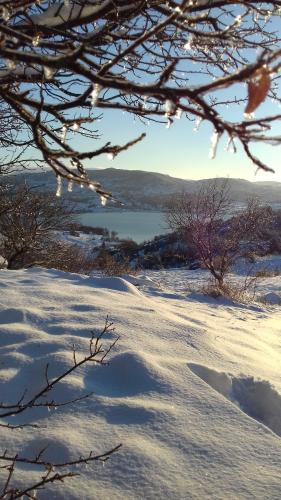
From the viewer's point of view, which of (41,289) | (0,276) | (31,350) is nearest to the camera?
(31,350)

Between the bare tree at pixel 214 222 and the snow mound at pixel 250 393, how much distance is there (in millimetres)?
5866

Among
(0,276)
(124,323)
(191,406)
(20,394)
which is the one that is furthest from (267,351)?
(0,276)

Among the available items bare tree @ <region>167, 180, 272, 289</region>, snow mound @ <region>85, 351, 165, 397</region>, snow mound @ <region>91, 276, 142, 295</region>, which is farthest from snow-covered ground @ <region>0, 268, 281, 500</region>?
bare tree @ <region>167, 180, 272, 289</region>

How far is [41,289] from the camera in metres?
4.18

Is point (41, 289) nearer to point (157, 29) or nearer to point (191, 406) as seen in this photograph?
point (191, 406)

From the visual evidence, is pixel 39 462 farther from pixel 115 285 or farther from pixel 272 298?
pixel 272 298

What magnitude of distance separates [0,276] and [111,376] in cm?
272

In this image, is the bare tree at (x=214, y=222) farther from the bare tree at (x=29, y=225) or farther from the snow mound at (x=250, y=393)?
the snow mound at (x=250, y=393)

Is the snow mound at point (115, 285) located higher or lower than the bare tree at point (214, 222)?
lower

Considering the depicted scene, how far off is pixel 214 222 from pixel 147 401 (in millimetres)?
6945

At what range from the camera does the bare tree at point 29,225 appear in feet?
29.8

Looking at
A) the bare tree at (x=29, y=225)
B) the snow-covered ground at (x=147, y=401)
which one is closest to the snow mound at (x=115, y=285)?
the snow-covered ground at (x=147, y=401)

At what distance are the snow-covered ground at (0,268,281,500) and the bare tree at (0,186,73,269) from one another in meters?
5.26

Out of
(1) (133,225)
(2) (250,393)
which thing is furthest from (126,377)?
(1) (133,225)
